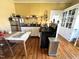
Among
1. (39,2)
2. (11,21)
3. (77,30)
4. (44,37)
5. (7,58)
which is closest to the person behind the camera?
(7,58)

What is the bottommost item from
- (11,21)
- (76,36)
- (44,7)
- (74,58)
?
(74,58)

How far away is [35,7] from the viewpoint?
15.4ft

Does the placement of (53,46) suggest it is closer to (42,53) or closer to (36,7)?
(42,53)

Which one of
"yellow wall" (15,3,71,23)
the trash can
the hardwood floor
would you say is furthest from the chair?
"yellow wall" (15,3,71,23)

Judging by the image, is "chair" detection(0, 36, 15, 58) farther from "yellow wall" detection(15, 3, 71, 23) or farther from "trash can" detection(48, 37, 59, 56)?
"yellow wall" detection(15, 3, 71, 23)

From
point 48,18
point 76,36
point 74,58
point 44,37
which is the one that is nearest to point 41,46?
point 44,37

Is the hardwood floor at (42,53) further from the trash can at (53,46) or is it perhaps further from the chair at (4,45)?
the chair at (4,45)

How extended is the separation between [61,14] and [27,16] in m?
2.56

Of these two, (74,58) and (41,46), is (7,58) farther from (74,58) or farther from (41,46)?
(74,58)

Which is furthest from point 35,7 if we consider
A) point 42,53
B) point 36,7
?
point 42,53

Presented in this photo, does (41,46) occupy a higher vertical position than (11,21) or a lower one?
lower

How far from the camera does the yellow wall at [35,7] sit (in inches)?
183

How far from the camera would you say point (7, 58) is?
83.0 inches

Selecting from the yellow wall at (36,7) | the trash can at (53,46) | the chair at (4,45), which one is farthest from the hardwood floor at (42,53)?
the yellow wall at (36,7)
